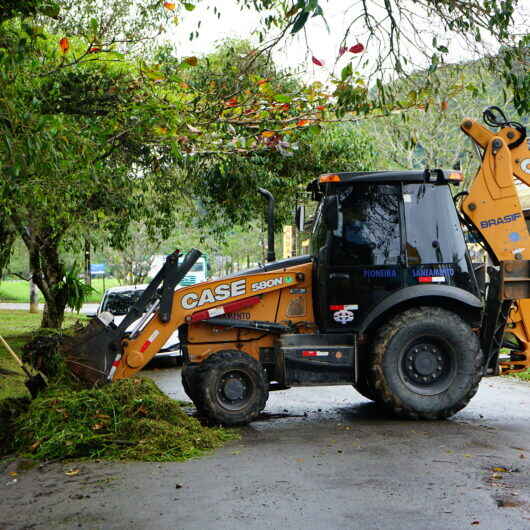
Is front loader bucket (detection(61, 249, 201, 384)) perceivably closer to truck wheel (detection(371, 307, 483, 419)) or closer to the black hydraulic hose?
the black hydraulic hose

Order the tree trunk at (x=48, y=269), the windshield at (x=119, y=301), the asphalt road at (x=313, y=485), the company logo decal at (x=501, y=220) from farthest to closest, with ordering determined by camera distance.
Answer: the tree trunk at (x=48, y=269), the windshield at (x=119, y=301), the company logo decal at (x=501, y=220), the asphalt road at (x=313, y=485)

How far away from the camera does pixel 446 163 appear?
32656 millimetres

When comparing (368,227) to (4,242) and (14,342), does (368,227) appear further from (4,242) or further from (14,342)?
(14,342)

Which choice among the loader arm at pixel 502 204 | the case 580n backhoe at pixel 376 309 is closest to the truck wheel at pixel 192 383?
the case 580n backhoe at pixel 376 309

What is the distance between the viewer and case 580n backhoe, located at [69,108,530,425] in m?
8.81

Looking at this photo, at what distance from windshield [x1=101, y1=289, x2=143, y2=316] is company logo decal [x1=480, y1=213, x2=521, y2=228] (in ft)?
29.9

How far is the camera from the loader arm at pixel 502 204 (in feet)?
29.7

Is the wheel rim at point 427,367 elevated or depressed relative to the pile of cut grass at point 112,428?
elevated

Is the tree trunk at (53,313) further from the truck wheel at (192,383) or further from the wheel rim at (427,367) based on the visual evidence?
the wheel rim at (427,367)

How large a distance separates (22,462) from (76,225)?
11.1 m

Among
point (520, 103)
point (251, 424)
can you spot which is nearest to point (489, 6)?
point (520, 103)

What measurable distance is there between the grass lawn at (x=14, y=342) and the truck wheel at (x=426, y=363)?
514cm

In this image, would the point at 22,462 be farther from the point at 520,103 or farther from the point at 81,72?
the point at 81,72

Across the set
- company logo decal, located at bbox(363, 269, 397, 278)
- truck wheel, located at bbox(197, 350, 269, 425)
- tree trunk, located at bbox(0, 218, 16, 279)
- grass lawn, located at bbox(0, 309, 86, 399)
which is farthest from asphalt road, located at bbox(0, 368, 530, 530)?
tree trunk, located at bbox(0, 218, 16, 279)
